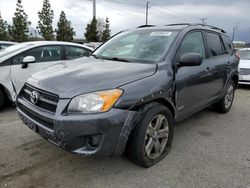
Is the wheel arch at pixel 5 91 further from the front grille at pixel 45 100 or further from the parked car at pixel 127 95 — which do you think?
the front grille at pixel 45 100

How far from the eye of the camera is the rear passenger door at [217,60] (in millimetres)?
3932

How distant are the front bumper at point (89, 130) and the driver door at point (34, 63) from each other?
2809mm

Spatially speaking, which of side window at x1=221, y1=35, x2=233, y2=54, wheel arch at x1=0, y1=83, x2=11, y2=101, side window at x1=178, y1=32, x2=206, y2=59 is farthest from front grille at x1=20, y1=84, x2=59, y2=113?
side window at x1=221, y1=35, x2=233, y2=54

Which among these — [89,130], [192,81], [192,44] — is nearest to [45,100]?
[89,130]

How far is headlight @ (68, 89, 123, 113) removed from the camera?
217 centimetres

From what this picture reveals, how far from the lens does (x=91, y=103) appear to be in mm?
2178

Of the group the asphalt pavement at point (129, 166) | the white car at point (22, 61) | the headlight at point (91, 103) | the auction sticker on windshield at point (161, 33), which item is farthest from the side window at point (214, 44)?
the headlight at point (91, 103)

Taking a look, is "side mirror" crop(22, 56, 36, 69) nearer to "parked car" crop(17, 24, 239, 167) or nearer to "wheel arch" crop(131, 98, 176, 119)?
"parked car" crop(17, 24, 239, 167)

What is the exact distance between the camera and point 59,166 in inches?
108

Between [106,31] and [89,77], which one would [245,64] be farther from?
[106,31]

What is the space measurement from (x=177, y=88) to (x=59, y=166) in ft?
5.83

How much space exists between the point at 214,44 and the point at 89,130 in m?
3.15

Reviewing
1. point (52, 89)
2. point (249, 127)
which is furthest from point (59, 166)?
point (249, 127)

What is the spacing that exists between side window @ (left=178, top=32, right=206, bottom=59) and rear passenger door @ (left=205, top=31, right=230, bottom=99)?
0.79ft
